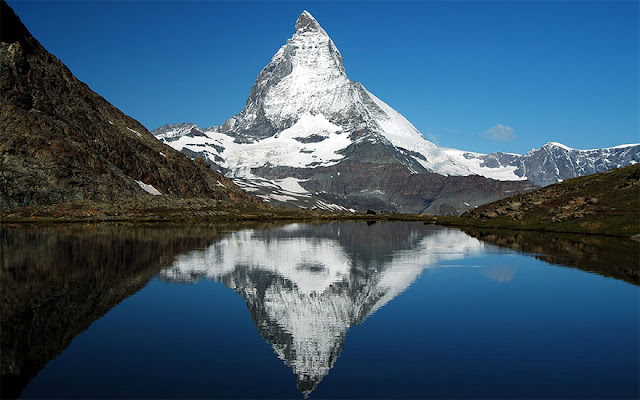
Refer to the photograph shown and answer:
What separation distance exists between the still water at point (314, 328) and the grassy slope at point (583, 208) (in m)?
38.7

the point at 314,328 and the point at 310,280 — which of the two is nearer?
the point at 314,328

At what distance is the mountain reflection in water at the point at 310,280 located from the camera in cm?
3178

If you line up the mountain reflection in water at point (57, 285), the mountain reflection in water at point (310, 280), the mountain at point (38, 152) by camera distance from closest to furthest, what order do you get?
the mountain reflection in water at point (57, 285) → the mountain reflection in water at point (310, 280) → the mountain at point (38, 152)

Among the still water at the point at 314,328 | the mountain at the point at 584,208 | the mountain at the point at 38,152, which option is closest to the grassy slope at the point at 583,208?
the mountain at the point at 584,208

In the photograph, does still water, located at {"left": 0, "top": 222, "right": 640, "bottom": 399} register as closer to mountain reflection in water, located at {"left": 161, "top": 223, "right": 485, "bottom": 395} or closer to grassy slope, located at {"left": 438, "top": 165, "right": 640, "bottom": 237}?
mountain reflection in water, located at {"left": 161, "top": 223, "right": 485, "bottom": 395}

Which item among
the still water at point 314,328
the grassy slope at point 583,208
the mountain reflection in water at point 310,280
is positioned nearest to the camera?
the still water at point 314,328

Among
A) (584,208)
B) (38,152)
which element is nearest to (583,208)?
(584,208)

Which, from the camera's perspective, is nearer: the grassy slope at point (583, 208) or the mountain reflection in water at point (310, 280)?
the mountain reflection in water at point (310, 280)

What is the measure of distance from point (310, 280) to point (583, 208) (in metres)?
83.6

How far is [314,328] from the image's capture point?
35.2 meters

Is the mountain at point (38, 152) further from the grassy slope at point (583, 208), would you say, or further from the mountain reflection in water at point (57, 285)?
the grassy slope at point (583, 208)

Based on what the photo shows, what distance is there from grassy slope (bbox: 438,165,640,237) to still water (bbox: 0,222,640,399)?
38.7m

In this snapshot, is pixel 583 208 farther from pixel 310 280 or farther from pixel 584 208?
pixel 310 280

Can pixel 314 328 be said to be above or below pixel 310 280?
below
